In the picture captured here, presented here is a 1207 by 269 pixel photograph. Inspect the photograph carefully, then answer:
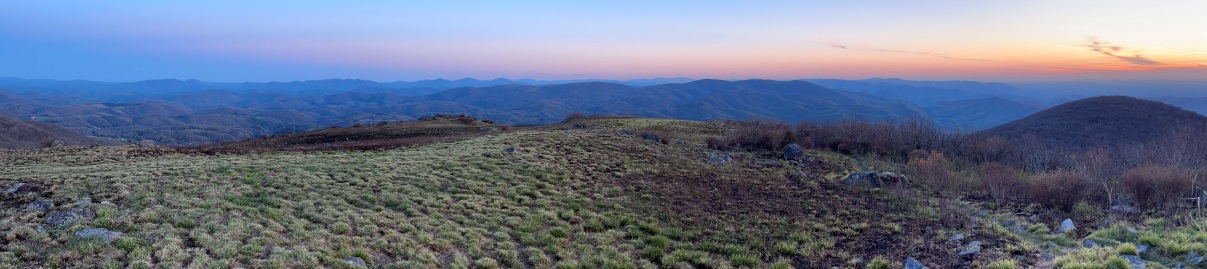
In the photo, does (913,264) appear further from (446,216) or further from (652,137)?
(652,137)

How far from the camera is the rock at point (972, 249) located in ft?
44.4

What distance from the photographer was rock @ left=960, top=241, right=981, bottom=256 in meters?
13.5

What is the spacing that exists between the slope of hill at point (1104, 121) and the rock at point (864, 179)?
98.3m

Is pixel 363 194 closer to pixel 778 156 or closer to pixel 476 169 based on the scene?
pixel 476 169

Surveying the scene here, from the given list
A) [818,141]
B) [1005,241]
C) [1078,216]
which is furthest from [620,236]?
[818,141]

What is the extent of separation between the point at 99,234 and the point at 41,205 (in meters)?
4.19

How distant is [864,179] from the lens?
26.1 metres

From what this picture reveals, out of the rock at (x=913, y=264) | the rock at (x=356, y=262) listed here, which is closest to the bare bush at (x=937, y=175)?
the rock at (x=913, y=264)

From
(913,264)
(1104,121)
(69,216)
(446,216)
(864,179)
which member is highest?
(69,216)

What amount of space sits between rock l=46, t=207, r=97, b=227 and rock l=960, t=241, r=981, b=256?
2185 cm

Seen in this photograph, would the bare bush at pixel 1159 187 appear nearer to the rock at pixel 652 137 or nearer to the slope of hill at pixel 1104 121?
the rock at pixel 652 137

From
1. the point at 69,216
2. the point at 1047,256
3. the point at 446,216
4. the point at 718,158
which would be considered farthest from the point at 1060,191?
the point at 69,216

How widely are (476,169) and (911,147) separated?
125 feet

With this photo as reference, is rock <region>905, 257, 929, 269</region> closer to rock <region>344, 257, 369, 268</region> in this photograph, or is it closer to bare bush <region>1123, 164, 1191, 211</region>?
bare bush <region>1123, 164, 1191, 211</region>
